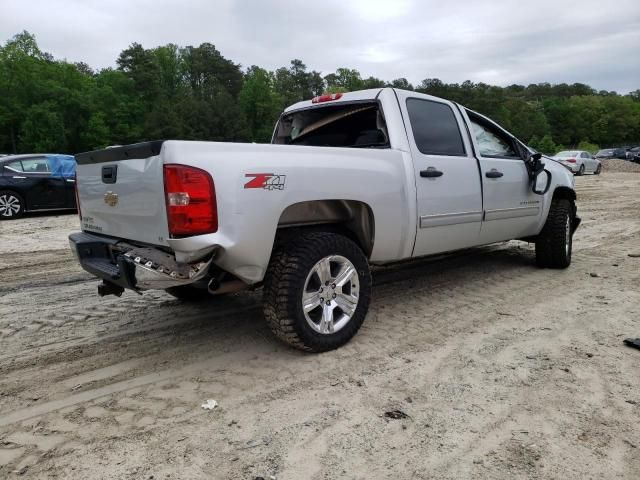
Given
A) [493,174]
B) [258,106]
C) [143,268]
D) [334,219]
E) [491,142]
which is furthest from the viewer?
[258,106]

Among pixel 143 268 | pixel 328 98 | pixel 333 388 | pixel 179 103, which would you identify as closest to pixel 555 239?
pixel 328 98

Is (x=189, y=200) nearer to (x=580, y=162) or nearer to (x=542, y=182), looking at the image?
(x=542, y=182)

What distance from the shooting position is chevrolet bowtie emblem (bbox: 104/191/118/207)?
10.3 ft

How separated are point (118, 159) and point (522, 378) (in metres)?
2.91

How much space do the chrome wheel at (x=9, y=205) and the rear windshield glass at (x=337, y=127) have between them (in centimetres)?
861

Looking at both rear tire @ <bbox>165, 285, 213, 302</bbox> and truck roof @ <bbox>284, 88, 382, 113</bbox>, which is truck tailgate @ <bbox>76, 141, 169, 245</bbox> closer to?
rear tire @ <bbox>165, 285, 213, 302</bbox>

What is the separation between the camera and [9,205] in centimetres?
1055

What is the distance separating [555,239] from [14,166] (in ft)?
36.8

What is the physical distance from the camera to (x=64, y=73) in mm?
59625

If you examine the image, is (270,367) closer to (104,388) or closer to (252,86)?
(104,388)

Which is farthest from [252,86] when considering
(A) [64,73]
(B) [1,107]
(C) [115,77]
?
(B) [1,107]

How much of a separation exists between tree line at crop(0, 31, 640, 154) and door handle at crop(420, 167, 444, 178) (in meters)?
36.1

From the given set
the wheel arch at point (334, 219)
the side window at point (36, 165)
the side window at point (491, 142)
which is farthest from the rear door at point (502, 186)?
the side window at point (36, 165)

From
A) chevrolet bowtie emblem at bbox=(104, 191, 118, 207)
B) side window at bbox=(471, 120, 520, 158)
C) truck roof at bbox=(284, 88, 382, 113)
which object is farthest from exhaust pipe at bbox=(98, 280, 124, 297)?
side window at bbox=(471, 120, 520, 158)
